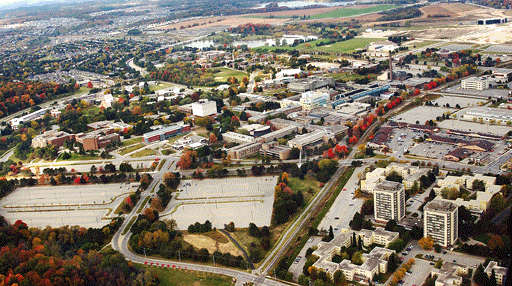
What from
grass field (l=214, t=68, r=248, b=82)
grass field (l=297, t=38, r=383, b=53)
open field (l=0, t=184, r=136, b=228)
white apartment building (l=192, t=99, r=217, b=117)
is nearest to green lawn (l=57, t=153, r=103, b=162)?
open field (l=0, t=184, r=136, b=228)

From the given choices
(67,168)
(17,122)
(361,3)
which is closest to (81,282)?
(67,168)

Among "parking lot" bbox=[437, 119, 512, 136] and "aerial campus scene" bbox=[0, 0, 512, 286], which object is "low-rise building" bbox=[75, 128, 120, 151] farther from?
"parking lot" bbox=[437, 119, 512, 136]

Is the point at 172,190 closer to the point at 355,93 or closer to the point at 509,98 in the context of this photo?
the point at 355,93

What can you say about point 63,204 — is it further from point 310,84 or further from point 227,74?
point 227,74

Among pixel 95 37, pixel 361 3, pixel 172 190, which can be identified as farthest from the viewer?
pixel 361 3

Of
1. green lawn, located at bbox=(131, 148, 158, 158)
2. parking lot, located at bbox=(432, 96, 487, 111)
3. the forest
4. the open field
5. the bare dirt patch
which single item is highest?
parking lot, located at bbox=(432, 96, 487, 111)
